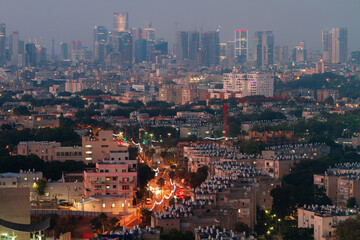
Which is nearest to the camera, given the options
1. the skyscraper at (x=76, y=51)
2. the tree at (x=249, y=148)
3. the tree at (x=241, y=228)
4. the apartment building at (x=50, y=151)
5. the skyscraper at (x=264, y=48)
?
the tree at (x=241, y=228)

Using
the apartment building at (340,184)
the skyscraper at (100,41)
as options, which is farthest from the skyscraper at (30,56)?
the apartment building at (340,184)

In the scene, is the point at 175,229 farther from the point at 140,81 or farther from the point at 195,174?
the point at 140,81

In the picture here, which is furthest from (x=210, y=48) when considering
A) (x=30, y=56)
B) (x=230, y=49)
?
(x=30, y=56)

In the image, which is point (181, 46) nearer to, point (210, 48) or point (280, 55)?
point (210, 48)

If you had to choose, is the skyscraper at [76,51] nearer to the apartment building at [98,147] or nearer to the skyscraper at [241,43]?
the skyscraper at [241,43]

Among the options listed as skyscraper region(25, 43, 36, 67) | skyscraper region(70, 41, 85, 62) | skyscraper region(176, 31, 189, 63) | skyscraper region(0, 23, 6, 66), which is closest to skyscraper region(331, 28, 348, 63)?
skyscraper region(176, 31, 189, 63)

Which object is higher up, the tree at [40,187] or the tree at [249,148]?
the tree at [40,187]

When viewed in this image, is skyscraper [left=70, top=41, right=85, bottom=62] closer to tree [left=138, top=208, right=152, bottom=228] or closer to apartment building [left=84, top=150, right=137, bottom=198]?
apartment building [left=84, top=150, right=137, bottom=198]
